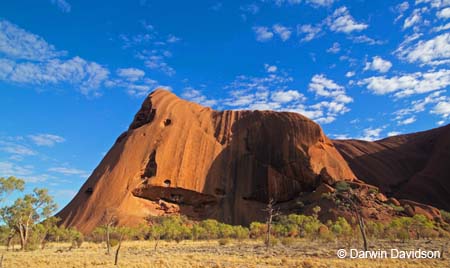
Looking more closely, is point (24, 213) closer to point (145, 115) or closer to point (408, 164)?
point (145, 115)

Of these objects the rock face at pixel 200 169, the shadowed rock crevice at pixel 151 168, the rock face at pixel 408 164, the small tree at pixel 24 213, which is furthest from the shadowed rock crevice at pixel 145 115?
the rock face at pixel 408 164

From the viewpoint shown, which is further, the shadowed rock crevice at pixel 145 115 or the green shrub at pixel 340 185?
the shadowed rock crevice at pixel 145 115

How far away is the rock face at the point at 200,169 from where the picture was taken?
59.8 m

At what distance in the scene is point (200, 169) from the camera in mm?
68500

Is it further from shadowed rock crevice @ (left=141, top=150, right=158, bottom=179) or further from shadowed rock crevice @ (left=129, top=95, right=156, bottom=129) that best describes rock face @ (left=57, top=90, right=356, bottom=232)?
shadowed rock crevice @ (left=129, top=95, right=156, bottom=129)

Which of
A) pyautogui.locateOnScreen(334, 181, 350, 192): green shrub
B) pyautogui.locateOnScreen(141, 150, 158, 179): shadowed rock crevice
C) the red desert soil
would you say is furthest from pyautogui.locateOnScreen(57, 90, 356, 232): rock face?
pyautogui.locateOnScreen(334, 181, 350, 192): green shrub

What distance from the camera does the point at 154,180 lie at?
62.0 meters

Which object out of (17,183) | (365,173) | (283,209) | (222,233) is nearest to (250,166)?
(283,209)

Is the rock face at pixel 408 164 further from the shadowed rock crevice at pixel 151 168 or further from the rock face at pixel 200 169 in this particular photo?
the shadowed rock crevice at pixel 151 168

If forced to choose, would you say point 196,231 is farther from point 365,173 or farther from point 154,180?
point 365,173

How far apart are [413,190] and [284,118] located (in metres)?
31.1

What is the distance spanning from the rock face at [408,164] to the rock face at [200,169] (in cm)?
1889

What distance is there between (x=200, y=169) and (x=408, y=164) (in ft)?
177

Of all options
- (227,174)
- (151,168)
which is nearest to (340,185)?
(227,174)
